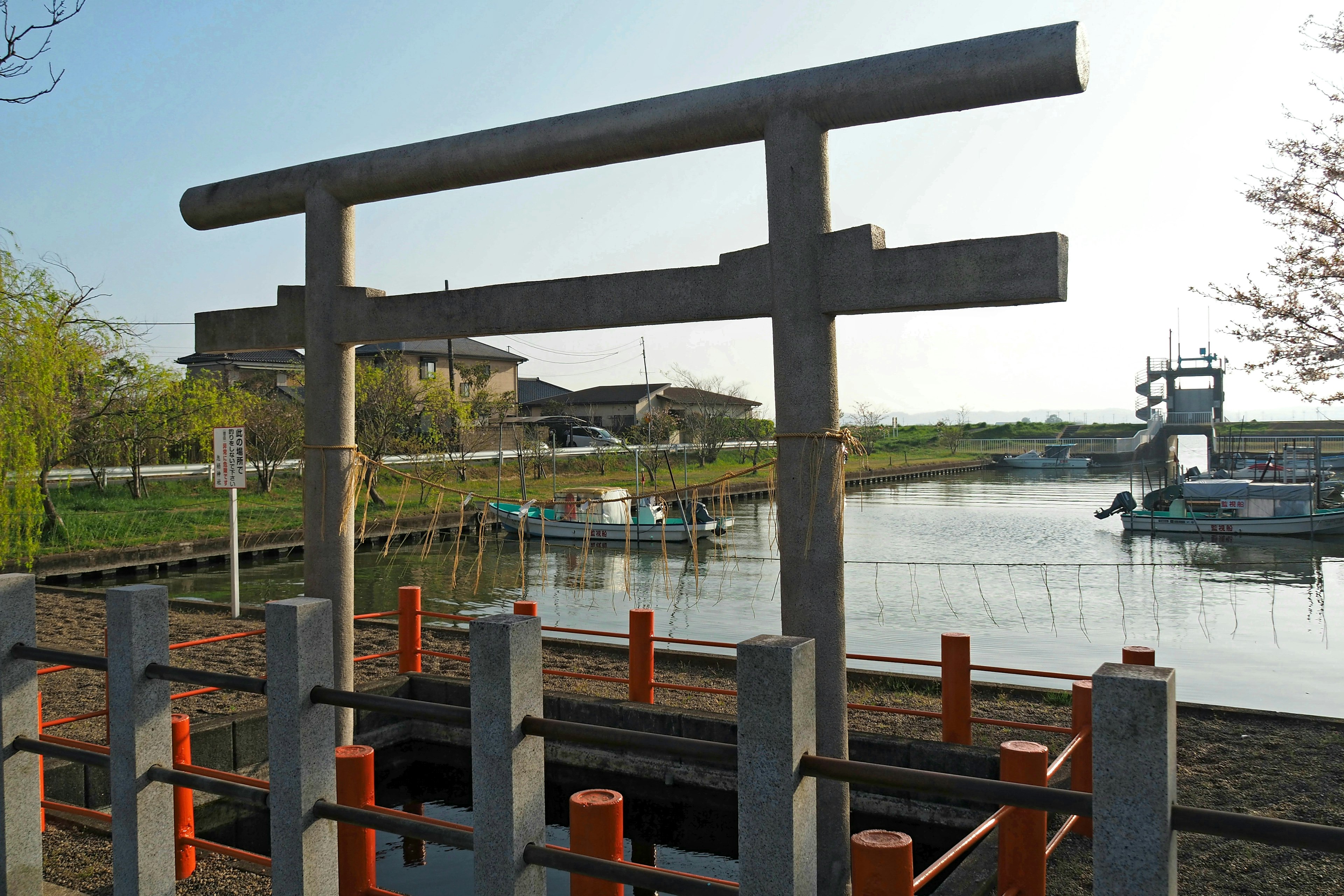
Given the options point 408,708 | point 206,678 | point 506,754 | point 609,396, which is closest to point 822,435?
point 506,754

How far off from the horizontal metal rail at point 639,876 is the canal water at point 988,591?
18.0ft

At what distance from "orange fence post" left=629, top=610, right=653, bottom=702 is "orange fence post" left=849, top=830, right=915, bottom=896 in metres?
4.73

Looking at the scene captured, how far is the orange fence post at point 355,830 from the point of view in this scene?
4766mm

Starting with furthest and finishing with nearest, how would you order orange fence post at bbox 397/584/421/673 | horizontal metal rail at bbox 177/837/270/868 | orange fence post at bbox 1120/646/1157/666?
orange fence post at bbox 397/584/421/673 → orange fence post at bbox 1120/646/1157/666 → horizontal metal rail at bbox 177/837/270/868

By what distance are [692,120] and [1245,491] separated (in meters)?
29.4

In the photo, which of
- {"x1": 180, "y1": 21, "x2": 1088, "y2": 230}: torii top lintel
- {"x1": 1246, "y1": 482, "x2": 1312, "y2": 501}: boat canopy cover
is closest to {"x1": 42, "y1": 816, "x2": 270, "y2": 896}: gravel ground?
{"x1": 180, "y1": 21, "x2": 1088, "y2": 230}: torii top lintel

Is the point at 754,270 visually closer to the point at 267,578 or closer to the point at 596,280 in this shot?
the point at 596,280

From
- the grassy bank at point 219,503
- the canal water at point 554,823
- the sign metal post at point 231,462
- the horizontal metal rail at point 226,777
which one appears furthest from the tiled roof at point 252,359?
the horizontal metal rail at point 226,777

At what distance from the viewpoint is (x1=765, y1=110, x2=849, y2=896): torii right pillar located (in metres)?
4.31

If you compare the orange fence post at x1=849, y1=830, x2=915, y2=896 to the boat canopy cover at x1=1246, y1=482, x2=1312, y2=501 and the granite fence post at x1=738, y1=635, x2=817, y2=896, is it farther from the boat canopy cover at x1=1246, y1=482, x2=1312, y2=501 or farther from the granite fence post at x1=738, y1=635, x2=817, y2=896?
the boat canopy cover at x1=1246, y1=482, x2=1312, y2=501

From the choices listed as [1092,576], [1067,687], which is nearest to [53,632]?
[1067,687]

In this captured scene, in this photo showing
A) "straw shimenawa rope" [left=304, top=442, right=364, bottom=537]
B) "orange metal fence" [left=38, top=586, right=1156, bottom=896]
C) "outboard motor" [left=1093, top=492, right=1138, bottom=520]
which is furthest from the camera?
"outboard motor" [left=1093, top=492, right=1138, bottom=520]

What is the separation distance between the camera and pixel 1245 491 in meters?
28.5

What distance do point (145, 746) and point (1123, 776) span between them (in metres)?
2.88
